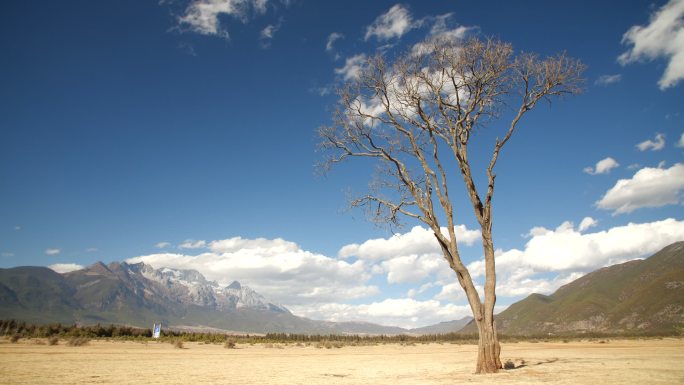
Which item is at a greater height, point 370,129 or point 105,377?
point 370,129

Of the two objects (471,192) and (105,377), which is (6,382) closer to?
(105,377)

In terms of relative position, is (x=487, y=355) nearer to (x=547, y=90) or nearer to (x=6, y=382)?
(x=547, y=90)

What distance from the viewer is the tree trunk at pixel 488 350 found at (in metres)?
15.7

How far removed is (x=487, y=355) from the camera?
52.0ft

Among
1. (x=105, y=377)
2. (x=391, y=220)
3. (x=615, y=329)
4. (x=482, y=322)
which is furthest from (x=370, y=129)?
(x=615, y=329)

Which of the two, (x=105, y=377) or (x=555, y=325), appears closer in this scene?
(x=105, y=377)

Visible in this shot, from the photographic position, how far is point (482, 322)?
16.4 meters

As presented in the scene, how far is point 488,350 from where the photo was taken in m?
15.9

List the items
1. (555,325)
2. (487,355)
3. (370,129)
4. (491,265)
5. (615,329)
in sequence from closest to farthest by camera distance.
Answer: (487,355)
(491,265)
(370,129)
(615,329)
(555,325)

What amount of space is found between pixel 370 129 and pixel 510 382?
40.5 feet

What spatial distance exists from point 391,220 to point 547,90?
9.13 meters

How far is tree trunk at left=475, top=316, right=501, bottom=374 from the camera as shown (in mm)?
15688

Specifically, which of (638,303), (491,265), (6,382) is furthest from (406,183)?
(638,303)

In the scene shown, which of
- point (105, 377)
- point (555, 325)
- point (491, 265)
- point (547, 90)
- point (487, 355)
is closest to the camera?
point (105, 377)
